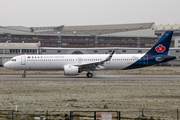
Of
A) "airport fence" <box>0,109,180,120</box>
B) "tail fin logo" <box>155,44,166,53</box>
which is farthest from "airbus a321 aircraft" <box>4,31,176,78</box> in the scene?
"airport fence" <box>0,109,180,120</box>

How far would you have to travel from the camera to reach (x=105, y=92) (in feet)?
91.4

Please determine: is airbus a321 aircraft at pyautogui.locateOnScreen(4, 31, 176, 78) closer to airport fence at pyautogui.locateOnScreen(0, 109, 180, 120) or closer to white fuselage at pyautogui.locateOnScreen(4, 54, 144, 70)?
white fuselage at pyautogui.locateOnScreen(4, 54, 144, 70)

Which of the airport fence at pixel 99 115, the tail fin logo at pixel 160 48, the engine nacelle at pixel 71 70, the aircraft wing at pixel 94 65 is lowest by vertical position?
the airport fence at pixel 99 115

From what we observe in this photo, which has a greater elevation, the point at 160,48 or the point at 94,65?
the point at 160,48

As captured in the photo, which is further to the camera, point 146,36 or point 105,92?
point 146,36

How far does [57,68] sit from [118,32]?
259 feet

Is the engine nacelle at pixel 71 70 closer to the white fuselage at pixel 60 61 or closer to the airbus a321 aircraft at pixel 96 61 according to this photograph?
the airbus a321 aircraft at pixel 96 61

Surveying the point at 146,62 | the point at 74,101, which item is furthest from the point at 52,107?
the point at 146,62

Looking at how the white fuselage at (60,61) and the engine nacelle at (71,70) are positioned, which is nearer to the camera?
the engine nacelle at (71,70)

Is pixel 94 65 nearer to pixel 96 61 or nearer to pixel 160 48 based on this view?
pixel 96 61

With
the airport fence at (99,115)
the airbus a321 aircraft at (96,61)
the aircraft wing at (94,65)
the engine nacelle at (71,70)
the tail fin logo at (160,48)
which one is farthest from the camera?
the tail fin logo at (160,48)

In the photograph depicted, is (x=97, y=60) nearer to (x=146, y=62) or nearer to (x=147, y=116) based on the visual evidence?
(x=146, y=62)

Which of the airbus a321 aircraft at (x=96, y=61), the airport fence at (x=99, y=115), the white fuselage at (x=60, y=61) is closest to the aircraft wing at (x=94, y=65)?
the airbus a321 aircraft at (x=96, y=61)

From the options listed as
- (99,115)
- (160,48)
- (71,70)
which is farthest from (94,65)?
(99,115)
